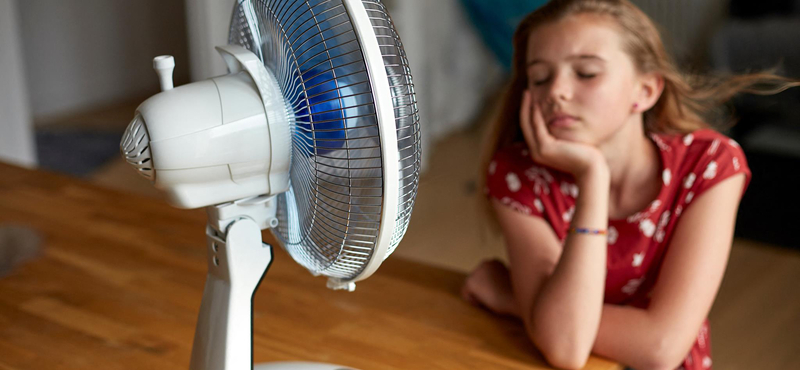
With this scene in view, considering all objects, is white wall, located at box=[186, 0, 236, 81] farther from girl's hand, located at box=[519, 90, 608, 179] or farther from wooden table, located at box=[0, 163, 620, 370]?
girl's hand, located at box=[519, 90, 608, 179]

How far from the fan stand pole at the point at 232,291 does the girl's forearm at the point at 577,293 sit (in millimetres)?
368

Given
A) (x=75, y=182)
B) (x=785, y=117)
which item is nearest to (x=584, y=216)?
(x=75, y=182)

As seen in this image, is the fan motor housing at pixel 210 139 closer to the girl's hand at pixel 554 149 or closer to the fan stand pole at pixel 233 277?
the fan stand pole at pixel 233 277

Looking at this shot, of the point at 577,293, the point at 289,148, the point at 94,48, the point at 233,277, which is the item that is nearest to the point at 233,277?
A: the point at 233,277

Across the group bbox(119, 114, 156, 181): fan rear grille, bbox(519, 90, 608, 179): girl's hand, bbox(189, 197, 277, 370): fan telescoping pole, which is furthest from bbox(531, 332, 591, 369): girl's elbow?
bbox(119, 114, 156, 181): fan rear grille

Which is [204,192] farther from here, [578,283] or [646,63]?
[646,63]

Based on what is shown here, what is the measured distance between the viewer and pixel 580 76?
1.02 metres

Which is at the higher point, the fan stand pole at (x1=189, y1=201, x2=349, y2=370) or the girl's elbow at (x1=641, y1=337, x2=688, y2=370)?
the fan stand pole at (x1=189, y1=201, x2=349, y2=370)

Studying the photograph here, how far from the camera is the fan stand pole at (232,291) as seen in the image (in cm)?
74

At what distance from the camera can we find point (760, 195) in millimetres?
2934

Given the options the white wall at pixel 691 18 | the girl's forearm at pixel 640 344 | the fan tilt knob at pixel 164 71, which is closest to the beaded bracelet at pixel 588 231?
the girl's forearm at pixel 640 344

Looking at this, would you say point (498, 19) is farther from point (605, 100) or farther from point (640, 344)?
point (640, 344)

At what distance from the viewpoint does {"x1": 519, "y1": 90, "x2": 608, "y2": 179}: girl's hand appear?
3.26ft

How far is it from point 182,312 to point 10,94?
2.45 metres
